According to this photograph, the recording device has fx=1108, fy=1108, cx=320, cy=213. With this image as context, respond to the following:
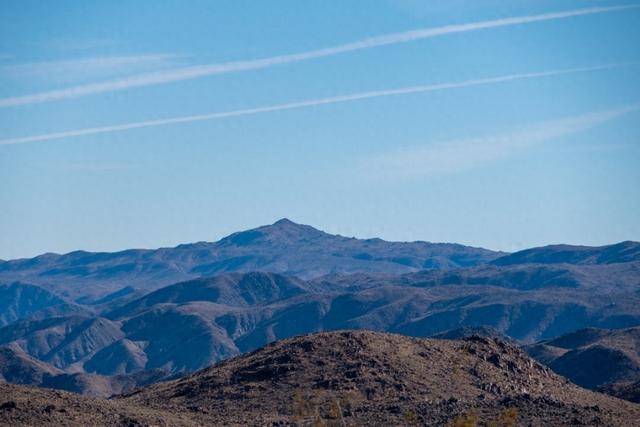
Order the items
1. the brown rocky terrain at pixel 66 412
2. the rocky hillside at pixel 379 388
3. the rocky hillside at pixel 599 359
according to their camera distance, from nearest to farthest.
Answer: the brown rocky terrain at pixel 66 412 < the rocky hillside at pixel 379 388 < the rocky hillside at pixel 599 359

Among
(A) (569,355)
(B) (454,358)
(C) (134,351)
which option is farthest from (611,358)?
(C) (134,351)

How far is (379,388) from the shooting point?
144 feet

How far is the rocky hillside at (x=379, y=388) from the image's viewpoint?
3850 centimetres

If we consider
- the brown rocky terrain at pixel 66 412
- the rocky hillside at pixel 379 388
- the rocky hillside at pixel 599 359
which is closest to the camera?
the brown rocky terrain at pixel 66 412

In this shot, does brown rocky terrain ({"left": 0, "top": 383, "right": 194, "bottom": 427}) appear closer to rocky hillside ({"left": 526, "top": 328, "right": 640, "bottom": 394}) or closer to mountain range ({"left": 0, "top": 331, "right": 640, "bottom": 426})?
mountain range ({"left": 0, "top": 331, "right": 640, "bottom": 426})

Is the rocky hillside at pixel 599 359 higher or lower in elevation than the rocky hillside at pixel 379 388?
lower

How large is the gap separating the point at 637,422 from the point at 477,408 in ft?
18.8

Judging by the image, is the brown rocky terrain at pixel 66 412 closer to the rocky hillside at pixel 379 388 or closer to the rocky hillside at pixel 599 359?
the rocky hillside at pixel 379 388

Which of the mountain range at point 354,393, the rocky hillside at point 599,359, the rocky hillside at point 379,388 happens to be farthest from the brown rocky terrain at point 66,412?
the rocky hillside at point 599,359

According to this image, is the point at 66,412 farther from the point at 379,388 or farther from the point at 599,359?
the point at 599,359

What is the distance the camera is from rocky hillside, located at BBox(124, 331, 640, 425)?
38500 millimetres

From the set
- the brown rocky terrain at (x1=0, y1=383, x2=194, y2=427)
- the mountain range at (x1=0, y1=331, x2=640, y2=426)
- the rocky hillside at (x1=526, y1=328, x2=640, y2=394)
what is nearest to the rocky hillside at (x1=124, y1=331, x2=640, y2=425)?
the mountain range at (x1=0, y1=331, x2=640, y2=426)

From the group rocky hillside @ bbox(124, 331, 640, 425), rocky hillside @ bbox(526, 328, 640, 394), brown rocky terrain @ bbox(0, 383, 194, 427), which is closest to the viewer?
brown rocky terrain @ bbox(0, 383, 194, 427)

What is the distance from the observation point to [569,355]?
101m
